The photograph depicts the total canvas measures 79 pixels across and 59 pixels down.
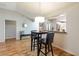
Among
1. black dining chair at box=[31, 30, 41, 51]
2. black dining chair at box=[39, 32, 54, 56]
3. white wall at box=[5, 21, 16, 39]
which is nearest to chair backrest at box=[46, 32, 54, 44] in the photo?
black dining chair at box=[39, 32, 54, 56]

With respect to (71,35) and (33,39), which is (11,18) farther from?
(71,35)

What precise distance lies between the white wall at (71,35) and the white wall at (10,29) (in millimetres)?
984

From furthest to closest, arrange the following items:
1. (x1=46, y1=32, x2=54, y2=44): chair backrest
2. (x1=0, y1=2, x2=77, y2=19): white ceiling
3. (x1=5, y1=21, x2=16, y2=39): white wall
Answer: (x1=5, y1=21, x2=16, y2=39): white wall < (x1=46, y1=32, x2=54, y2=44): chair backrest < (x1=0, y1=2, x2=77, y2=19): white ceiling

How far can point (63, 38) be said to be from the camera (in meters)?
2.14

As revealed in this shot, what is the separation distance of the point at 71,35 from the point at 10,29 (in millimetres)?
1471

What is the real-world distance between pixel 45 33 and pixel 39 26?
0.20m

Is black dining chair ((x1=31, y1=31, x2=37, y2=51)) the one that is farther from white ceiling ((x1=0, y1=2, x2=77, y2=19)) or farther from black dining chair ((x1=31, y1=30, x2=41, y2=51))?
white ceiling ((x1=0, y1=2, x2=77, y2=19))

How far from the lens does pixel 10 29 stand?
2.09 meters

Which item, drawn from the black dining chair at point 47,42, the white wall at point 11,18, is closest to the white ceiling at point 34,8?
the white wall at point 11,18

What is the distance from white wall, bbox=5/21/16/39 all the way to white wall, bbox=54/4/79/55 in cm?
98

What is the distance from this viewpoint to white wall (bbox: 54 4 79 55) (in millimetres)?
2016

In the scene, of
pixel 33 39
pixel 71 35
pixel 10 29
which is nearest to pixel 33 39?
pixel 33 39

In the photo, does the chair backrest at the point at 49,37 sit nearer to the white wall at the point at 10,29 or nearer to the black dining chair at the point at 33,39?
the black dining chair at the point at 33,39

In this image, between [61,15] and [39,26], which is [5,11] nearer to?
[39,26]
